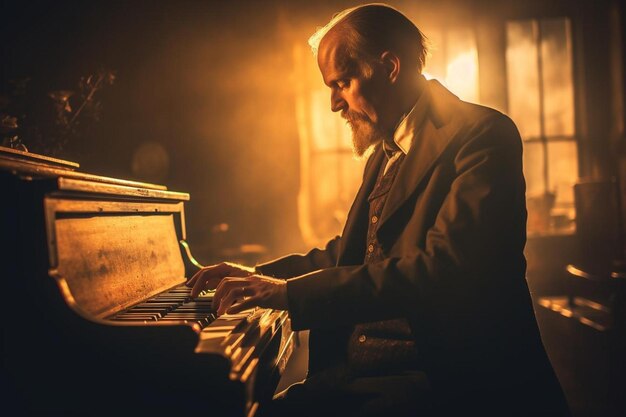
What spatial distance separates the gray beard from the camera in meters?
1.97

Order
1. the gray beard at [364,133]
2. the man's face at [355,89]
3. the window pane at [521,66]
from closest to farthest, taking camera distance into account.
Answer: the man's face at [355,89], the gray beard at [364,133], the window pane at [521,66]

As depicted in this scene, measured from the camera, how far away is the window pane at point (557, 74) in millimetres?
7129

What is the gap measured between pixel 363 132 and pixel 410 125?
27cm

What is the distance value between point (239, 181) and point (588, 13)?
542 centimetres

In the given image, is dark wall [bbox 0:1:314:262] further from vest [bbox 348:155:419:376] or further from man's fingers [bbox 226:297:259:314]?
man's fingers [bbox 226:297:259:314]

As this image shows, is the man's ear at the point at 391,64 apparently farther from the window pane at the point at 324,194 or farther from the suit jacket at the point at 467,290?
the window pane at the point at 324,194

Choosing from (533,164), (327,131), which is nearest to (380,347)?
(327,131)

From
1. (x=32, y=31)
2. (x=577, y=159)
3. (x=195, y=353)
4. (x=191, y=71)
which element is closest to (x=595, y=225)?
(x=577, y=159)

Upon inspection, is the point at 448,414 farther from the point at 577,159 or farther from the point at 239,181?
the point at 577,159

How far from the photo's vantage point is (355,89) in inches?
74.7

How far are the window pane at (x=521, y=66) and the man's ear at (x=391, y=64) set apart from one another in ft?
19.0

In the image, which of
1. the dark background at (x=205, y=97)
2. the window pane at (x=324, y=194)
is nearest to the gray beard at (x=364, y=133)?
the dark background at (x=205, y=97)

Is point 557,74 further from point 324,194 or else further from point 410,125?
point 410,125

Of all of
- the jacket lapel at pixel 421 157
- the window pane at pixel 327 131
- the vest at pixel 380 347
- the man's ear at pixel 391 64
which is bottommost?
the vest at pixel 380 347
